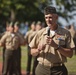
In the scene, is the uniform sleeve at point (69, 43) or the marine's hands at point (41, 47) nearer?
the marine's hands at point (41, 47)

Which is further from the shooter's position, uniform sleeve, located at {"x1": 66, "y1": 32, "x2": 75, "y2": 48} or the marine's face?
uniform sleeve, located at {"x1": 66, "y1": 32, "x2": 75, "y2": 48}

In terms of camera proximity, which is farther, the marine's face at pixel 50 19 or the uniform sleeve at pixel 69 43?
the uniform sleeve at pixel 69 43

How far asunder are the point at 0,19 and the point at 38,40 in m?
49.0

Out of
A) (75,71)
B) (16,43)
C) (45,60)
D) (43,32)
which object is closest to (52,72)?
(45,60)

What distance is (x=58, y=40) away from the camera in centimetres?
595

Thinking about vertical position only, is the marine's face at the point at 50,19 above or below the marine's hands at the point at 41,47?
above

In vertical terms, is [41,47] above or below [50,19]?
below

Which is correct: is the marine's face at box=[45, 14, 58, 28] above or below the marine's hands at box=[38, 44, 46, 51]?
above

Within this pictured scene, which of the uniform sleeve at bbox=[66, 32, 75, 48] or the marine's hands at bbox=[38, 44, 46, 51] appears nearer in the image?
the marine's hands at bbox=[38, 44, 46, 51]

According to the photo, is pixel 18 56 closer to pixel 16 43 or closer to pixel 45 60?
pixel 16 43

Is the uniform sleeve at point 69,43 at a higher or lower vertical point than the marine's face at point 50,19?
lower

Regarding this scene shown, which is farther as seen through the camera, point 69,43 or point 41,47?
point 69,43

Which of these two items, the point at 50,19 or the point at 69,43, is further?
the point at 69,43

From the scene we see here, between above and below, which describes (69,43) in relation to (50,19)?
below
